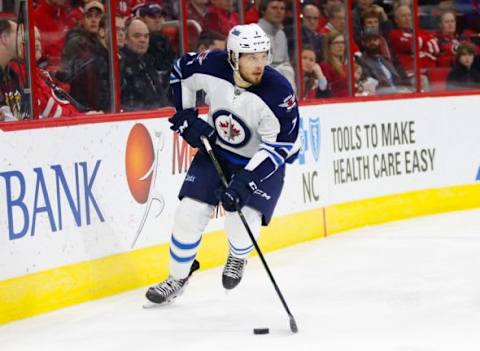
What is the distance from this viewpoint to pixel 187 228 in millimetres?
6023

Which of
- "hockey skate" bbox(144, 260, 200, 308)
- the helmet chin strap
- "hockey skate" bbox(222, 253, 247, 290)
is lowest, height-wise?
"hockey skate" bbox(144, 260, 200, 308)

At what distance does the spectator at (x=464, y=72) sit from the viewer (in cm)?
1073

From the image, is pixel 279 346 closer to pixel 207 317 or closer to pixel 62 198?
pixel 207 317

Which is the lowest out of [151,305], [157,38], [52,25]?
[151,305]

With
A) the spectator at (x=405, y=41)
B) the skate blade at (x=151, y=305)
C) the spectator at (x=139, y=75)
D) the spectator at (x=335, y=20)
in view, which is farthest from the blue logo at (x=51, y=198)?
the spectator at (x=405, y=41)

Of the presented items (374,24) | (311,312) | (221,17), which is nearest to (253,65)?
(311,312)

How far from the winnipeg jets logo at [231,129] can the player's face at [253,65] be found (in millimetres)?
225

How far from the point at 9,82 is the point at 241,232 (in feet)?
4.72

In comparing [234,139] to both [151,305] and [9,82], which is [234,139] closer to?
[151,305]

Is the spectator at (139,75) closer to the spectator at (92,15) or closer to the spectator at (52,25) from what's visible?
the spectator at (92,15)

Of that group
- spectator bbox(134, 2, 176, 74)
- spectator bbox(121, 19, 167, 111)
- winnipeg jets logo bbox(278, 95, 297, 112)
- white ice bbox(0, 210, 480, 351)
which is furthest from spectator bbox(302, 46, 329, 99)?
winnipeg jets logo bbox(278, 95, 297, 112)

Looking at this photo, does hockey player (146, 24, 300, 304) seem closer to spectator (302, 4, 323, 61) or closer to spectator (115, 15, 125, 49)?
spectator (115, 15, 125, 49)

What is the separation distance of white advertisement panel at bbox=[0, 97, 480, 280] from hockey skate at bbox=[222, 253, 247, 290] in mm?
920

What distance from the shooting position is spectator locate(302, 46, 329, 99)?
9.23 metres
